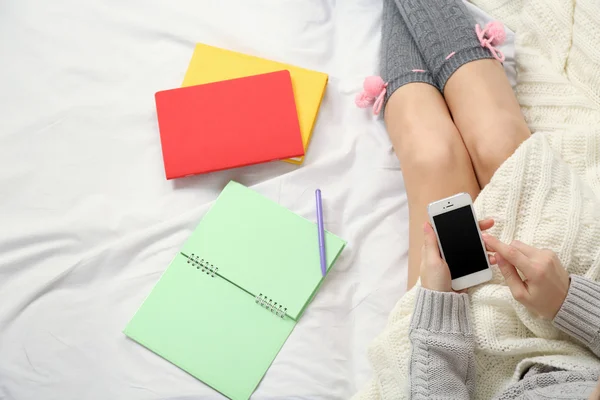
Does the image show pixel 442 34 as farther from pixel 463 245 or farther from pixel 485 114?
pixel 463 245

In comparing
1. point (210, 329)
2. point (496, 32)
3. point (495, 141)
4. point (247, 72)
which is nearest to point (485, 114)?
point (495, 141)

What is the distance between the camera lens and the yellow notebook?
0.93 meters

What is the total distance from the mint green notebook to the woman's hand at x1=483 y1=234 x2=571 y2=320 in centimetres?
25

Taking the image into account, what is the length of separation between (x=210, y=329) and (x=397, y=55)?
0.55 metres

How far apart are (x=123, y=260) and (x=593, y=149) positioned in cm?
72

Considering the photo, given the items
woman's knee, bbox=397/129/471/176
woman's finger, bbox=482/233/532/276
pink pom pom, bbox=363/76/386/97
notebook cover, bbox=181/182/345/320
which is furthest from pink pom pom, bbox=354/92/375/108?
woman's finger, bbox=482/233/532/276

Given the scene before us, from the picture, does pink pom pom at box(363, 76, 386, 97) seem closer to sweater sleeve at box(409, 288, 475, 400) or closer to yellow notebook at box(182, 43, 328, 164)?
yellow notebook at box(182, 43, 328, 164)

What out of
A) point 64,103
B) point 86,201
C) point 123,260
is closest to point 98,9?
point 64,103

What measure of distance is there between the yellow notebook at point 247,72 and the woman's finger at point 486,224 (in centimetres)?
32

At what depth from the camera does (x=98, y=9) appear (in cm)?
100

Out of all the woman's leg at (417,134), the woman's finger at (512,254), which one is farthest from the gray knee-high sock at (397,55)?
the woman's finger at (512,254)

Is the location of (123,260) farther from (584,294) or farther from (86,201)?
(584,294)

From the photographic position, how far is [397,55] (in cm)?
95

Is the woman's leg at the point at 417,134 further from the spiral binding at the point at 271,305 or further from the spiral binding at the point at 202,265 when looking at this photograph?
the spiral binding at the point at 202,265
